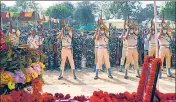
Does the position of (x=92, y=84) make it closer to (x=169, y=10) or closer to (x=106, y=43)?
(x=106, y=43)

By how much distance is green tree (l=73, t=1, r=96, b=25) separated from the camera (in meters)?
37.2

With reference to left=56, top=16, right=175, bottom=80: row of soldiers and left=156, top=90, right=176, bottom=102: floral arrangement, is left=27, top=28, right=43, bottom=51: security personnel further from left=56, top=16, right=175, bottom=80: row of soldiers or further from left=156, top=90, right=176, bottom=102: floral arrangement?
left=156, top=90, right=176, bottom=102: floral arrangement

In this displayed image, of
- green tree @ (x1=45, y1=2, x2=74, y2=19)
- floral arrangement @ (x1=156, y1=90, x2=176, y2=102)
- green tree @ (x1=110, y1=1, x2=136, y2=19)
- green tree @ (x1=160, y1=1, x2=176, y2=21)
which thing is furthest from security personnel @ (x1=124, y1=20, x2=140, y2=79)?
green tree @ (x1=45, y1=2, x2=74, y2=19)

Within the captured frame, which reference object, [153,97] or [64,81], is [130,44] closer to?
[64,81]

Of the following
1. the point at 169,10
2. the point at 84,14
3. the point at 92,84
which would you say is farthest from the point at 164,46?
the point at 84,14

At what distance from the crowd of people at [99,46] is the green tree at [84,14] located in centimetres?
2246

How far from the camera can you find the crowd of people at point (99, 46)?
10.6 meters

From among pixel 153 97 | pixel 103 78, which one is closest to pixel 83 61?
pixel 103 78

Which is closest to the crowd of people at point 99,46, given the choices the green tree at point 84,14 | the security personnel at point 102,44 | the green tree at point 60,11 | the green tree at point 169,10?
the security personnel at point 102,44

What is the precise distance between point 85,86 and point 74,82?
85cm

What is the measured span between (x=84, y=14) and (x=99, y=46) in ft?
91.0

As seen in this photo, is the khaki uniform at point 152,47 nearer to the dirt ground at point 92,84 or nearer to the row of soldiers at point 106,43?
the dirt ground at point 92,84

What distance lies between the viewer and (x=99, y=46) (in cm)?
1070

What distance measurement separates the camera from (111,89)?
8.82 m
